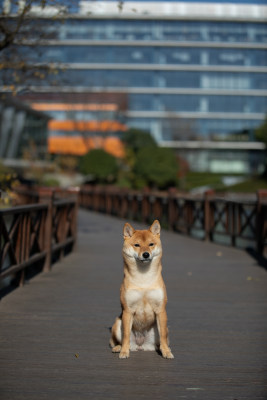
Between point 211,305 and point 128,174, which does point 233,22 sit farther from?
point 211,305

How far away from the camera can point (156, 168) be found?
55.5 m

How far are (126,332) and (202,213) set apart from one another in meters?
13.4

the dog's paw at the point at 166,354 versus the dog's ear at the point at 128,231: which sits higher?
the dog's ear at the point at 128,231

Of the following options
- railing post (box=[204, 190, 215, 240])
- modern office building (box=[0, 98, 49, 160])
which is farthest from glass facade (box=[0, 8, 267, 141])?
railing post (box=[204, 190, 215, 240])

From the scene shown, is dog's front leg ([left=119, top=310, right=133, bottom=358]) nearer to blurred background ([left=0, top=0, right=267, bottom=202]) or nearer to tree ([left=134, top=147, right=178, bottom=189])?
tree ([left=134, top=147, right=178, bottom=189])

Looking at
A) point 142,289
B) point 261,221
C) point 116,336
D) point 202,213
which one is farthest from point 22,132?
point 142,289

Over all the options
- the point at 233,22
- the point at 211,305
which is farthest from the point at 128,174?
the point at 211,305

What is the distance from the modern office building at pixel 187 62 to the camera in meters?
80.9

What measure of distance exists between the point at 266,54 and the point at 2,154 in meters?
41.3

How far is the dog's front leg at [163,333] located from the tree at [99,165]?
168ft

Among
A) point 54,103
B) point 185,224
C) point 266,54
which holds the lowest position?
point 185,224

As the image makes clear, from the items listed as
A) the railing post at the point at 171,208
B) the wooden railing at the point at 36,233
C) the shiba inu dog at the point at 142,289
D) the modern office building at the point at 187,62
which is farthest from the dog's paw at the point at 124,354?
the modern office building at the point at 187,62

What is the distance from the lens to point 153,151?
56969 millimetres

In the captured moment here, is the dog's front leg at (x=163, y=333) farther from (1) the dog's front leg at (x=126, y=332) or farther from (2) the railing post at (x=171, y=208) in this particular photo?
(2) the railing post at (x=171, y=208)
